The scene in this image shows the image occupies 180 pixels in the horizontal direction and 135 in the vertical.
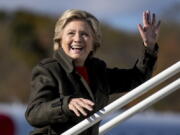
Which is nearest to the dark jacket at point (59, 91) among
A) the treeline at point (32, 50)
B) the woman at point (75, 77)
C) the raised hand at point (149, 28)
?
the woman at point (75, 77)

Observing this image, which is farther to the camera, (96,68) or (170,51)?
(170,51)

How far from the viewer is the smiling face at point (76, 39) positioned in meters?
2.50

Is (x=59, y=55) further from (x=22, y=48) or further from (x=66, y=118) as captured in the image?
(x=22, y=48)

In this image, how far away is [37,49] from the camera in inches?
1959

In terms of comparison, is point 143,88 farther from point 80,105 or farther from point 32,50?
point 32,50

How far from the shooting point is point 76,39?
2496 millimetres

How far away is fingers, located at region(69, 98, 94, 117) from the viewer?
2207mm

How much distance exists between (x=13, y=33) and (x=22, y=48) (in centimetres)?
172

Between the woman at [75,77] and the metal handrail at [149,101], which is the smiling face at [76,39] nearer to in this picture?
the woman at [75,77]

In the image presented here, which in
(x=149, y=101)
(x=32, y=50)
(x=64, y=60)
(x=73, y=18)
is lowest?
(x=32, y=50)

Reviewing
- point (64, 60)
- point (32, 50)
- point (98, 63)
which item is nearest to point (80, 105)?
point (64, 60)

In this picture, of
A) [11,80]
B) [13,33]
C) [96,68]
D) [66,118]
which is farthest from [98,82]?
[13,33]

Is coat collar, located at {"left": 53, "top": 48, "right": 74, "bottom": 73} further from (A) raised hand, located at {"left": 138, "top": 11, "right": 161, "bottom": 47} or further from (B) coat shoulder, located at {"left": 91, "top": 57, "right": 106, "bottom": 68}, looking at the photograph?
(A) raised hand, located at {"left": 138, "top": 11, "right": 161, "bottom": 47}

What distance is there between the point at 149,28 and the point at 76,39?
0.95 ft
